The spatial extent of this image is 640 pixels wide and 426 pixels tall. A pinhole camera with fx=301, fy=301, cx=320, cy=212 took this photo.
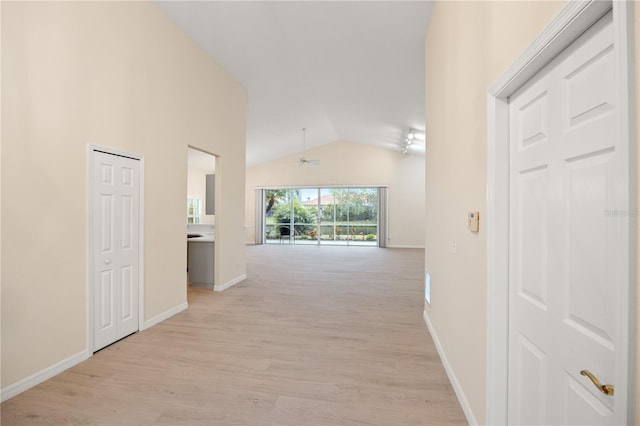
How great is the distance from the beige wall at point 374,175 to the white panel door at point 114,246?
8.45 meters

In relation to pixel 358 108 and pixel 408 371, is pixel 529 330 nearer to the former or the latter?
pixel 408 371

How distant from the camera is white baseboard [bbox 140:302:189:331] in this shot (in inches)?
131

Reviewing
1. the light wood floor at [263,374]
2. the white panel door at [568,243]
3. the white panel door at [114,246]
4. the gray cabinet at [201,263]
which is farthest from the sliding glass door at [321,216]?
the white panel door at [568,243]

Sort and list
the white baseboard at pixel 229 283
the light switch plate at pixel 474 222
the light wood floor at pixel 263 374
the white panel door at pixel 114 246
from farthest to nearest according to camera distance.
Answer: the white baseboard at pixel 229 283 → the white panel door at pixel 114 246 → the light wood floor at pixel 263 374 → the light switch plate at pixel 474 222

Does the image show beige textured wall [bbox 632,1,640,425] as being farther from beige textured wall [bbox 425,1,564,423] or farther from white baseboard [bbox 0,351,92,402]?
white baseboard [bbox 0,351,92,402]

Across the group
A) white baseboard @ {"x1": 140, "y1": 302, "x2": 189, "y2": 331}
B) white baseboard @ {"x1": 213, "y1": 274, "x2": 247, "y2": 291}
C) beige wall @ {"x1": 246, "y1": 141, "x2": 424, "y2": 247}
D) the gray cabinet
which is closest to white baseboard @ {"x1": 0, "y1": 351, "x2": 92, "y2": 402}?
white baseboard @ {"x1": 140, "y1": 302, "x2": 189, "y2": 331}

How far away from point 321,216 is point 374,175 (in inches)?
98.5

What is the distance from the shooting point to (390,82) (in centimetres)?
498

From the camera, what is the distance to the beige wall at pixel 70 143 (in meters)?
2.10

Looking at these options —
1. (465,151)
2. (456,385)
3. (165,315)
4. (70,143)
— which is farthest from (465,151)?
(165,315)

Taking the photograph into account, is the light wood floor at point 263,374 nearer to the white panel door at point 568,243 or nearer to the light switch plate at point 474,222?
the white panel door at point 568,243

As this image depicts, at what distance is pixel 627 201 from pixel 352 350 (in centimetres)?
247

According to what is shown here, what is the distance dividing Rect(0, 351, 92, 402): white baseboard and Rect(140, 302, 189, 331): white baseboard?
0.70 metres

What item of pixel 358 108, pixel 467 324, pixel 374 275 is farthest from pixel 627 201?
pixel 358 108
